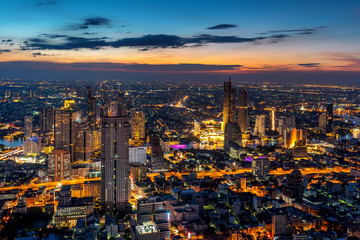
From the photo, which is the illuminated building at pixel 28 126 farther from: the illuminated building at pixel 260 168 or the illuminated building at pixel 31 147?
the illuminated building at pixel 260 168

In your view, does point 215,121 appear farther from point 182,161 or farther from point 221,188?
point 221,188

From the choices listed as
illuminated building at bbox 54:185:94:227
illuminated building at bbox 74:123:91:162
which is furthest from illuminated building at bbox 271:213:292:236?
illuminated building at bbox 74:123:91:162

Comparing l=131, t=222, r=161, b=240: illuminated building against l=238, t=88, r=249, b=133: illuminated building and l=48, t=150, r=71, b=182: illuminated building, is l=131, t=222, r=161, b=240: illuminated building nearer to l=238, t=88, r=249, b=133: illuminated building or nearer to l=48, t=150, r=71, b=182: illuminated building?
l=48, t=150, r=71, b=182: illuminated building

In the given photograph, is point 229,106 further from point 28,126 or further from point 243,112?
point 28,126

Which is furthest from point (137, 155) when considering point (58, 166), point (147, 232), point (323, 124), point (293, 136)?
point (323, 124)

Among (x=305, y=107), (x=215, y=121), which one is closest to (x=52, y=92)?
(x=215, y=121)

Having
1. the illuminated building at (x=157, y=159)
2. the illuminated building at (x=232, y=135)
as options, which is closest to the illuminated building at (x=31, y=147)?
the illuminated building at (x=157, y=159)
